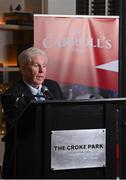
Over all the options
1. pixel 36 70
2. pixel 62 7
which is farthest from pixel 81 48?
pixel 36 70

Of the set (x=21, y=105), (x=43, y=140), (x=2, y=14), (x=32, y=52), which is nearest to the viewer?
(x=43, y=140)

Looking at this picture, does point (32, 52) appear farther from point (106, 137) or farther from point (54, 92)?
point (106, 137)

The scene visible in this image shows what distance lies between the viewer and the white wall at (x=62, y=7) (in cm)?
409

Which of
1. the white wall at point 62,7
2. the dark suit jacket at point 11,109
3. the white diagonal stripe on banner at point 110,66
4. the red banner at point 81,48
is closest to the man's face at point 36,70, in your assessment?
the dark suit jacket at point 11,109

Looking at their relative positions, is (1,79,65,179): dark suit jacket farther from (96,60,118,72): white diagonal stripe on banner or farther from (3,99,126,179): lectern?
(96,60,118,72): white diagonal stripe on banner

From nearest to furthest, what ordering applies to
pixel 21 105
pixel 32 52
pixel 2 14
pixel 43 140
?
pixel 43 140, pixel 21 105, pixel 32 52, pixel 2 14

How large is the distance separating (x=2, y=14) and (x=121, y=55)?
132cm

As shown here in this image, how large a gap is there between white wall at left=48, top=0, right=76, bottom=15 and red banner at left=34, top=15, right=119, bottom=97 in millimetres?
325

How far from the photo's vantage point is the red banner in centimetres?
381

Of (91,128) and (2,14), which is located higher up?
(2,14)

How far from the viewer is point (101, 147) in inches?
70.9

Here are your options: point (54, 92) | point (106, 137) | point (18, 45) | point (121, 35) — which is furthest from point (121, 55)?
point (106, 137)

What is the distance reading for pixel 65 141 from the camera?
174 centimetres

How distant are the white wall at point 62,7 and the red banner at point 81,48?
0.32 m
